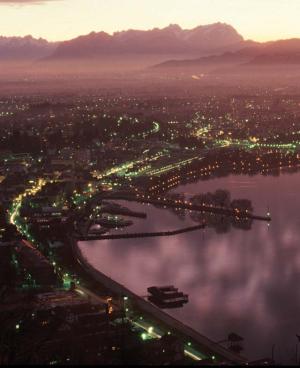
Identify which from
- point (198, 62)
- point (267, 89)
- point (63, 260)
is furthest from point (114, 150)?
point (198, 62)

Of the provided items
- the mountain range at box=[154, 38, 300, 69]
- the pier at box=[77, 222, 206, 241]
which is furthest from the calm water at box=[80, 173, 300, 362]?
the mountain range at box=[154, 38, 300, 69]

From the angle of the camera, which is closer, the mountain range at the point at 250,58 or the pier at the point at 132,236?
the pier at the point at 132,236

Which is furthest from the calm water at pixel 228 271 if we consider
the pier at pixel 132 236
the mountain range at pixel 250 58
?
the mountain range at pixel 250 58

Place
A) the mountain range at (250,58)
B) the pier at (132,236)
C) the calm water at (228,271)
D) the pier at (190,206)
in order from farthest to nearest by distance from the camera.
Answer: the mountain range at (250,58) < the pier at (190,206) < the pier at (132,236) < the calm water at (228,271)

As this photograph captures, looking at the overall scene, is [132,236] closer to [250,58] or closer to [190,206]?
[190,206]

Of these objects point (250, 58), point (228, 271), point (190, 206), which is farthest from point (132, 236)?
point (250, 58)

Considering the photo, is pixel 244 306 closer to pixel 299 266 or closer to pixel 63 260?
pixel 299 266

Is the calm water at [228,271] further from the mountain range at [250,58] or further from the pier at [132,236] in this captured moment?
the mountain range at [250,58]

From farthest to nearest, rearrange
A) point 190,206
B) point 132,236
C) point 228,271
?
point 190,206
point 132,236
point 228,271
